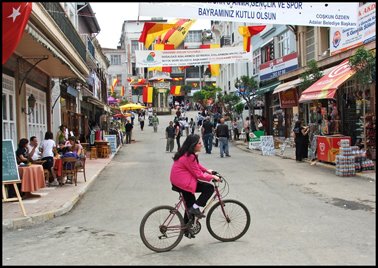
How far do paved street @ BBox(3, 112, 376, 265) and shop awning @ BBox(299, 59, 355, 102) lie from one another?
3041 mm

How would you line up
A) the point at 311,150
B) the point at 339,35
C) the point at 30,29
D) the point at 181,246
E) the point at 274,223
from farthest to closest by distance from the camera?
the point at 339,35 → the point at 311,150 → the point at 30,29 → the point at 274,223 → the point at 181,246

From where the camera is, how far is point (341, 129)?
775 inches

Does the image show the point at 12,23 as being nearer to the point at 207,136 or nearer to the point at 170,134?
the point at 207,136

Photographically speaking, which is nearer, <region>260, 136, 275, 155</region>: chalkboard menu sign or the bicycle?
the bicycle

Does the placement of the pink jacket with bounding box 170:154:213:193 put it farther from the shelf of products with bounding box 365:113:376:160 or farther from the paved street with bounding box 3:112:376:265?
the shelf of products with bounding box 365:113:376:160

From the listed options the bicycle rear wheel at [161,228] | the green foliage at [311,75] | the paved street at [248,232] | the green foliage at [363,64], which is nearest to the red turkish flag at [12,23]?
the paved street at [248,232]

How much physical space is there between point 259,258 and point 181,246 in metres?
1.32

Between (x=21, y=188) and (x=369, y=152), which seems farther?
(x=369, y=152)

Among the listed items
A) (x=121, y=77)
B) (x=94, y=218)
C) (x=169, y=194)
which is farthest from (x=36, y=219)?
(x=121, y=77)

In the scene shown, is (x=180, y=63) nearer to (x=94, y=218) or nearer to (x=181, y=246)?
(x=94, y=218)

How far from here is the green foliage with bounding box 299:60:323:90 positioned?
1869 centimetres

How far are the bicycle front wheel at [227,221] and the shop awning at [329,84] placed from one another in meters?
9.63

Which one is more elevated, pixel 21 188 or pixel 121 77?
pixel 121 77

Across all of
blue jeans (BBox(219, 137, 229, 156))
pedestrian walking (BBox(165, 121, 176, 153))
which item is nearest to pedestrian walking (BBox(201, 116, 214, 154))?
blue jeans (BBox(219, 137, 229, 156))
